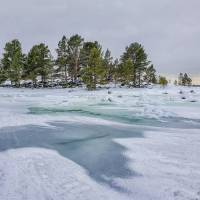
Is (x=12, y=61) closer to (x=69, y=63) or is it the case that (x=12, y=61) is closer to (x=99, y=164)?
(x=69, y=63)

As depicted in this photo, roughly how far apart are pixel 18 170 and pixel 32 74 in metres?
43.7

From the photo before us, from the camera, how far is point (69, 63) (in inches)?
1988

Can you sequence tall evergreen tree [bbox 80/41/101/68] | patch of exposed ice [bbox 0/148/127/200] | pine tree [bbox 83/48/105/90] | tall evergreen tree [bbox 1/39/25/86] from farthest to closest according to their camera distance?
tall evergreen tree [bbox 80/41/101/68], tall evergreen tree [bbox 1/39/25/86], pine tree [bbox 83/48/105/90], patch of exposed ice [bbox 0/148/127/200]

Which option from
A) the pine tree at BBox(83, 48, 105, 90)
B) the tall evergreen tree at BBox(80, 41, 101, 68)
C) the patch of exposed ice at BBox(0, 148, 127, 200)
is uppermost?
the tall evergreen tree at BBox(80, 41, 101, 68)

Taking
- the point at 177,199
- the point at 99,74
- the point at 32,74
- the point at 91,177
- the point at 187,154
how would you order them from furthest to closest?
the point at 32,74, the point at 99,74, the point at 187,154, the point at 91,177, the point at 177,199

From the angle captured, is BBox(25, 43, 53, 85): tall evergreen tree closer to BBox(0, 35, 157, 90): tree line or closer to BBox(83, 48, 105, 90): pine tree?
BBox(0, 35, 157, 90): tree line

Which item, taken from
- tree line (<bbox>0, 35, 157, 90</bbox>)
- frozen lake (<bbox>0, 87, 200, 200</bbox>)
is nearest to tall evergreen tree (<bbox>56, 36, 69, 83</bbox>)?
tree line (<bbox>0, 35, 157, 90</bbox>)

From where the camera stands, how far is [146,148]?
566 centimetres

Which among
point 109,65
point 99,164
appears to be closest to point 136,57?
point 109,65

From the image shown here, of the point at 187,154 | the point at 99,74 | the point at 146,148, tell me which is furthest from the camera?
the point at 99,74

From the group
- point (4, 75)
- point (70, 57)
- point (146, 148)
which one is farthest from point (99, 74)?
point (146, 148)

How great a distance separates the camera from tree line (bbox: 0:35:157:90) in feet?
145

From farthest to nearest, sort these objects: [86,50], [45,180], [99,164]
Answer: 1. [86,50]
2. [99,164]
3. [45,180]

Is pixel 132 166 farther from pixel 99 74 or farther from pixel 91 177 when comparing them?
pixel 99 74
